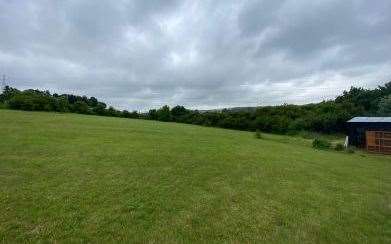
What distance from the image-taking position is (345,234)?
20.5 ft

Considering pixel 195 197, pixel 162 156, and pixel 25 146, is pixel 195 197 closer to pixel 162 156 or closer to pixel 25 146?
pixel 162 156

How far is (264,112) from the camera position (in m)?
52.4

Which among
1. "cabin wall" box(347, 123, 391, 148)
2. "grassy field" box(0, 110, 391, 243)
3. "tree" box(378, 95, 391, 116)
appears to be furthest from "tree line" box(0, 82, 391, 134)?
"grassy field" box(0, 110, 391, 243)

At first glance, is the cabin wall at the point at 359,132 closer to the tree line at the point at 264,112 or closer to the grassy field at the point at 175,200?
the tree line at the point at 264,112

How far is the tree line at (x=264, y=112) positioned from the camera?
42.0m

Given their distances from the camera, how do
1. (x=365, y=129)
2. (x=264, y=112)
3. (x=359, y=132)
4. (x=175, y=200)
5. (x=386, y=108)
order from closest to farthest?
(x=175, y=200)
(x=365, y=129)
(x=359, y=132)
(x=386, y=108)
(x=264, y=112)

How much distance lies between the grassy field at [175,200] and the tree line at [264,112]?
103 feet

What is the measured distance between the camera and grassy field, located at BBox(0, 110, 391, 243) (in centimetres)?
577

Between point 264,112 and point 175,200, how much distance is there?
46.4 meters

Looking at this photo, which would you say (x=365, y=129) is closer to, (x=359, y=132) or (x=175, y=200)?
(x=359, y=132)

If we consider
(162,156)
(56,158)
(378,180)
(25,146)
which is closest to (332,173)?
(378,180)

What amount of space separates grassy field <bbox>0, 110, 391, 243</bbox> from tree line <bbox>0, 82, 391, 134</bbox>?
3151cm

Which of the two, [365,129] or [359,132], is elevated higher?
[365,129]

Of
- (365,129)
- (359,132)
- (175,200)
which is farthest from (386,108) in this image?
(175,200)
